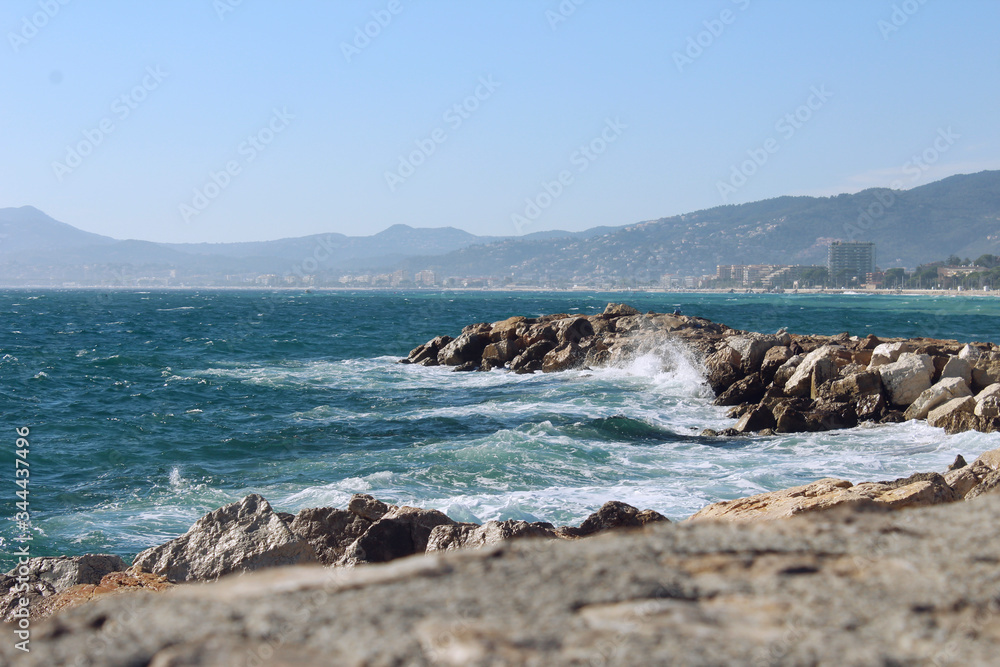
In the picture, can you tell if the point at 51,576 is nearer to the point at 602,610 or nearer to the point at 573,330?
the point at 602,610

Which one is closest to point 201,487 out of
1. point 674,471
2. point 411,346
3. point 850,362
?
point 674,471

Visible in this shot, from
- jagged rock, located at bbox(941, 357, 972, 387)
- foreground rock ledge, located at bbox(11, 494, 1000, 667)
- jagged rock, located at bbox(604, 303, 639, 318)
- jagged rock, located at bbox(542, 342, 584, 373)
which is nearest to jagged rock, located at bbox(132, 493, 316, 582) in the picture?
foreground rock ledge, located at bbox(11, 494, 1000, 667)

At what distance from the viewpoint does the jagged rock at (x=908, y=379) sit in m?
16.5

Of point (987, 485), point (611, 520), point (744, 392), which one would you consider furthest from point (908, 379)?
point (611, 520)

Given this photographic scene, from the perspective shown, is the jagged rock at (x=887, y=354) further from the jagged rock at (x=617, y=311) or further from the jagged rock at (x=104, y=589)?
the jagged rock at (x=104, y=589)

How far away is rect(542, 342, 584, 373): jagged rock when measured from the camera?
2669cm

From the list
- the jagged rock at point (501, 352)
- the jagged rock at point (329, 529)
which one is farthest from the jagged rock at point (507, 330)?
the jagged rock at point (329, 529)

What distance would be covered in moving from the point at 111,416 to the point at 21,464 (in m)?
→ 5.06

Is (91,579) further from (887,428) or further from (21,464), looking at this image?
(887,428)

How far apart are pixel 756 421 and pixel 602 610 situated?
14935 mm

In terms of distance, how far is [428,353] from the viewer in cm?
3078

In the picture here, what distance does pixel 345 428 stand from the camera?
16.9m

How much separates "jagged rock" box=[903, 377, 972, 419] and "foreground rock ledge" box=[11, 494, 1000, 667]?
1478 cm

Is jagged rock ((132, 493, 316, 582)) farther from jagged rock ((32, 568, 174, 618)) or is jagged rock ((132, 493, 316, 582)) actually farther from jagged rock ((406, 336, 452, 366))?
jagged rock ((406, 336, 452, 366))
